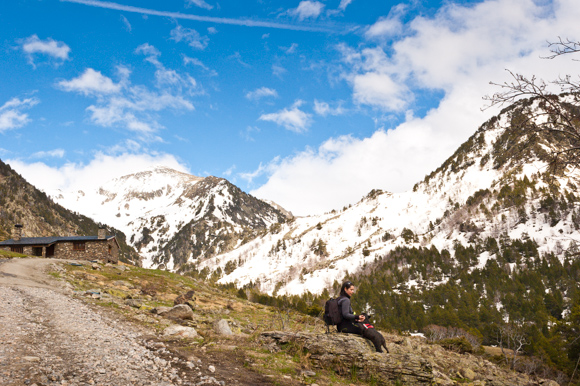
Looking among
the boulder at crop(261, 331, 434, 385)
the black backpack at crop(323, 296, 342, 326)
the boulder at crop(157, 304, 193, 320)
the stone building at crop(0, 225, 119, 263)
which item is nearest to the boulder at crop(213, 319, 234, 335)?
the boulder at crop(157, 304, 193, 320)

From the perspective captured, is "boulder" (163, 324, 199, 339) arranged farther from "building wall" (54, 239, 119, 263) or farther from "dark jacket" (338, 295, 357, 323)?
"building wall" (54, 239, 119, 263)

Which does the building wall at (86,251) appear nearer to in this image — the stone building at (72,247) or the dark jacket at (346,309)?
the stone building at (72,247)

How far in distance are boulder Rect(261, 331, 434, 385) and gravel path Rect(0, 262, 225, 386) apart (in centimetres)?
419

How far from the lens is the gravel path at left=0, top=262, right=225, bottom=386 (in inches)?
307

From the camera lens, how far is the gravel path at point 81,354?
7.81 meters

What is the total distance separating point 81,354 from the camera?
9.42 metres

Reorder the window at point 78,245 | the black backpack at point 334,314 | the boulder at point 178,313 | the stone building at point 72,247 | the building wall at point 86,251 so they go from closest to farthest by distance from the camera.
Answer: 1. the black backpack at point 334,314
2. the boulder at point 178,313
3. the building wall at point 86,251
4. the stone building at point 72,247
5. the window at point 78,245

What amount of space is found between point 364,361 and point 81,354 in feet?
27.6

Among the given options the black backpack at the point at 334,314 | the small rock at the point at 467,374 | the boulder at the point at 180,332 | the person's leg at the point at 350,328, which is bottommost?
the small rock at the point at 467,374

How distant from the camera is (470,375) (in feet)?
56.0

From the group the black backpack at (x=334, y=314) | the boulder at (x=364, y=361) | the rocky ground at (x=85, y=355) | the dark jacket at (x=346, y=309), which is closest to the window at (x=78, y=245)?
the rocky ground at (x=85, y=355)

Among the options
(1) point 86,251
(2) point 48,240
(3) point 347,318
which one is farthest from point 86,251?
(3) point 347,318

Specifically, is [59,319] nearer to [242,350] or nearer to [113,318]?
[113,318]

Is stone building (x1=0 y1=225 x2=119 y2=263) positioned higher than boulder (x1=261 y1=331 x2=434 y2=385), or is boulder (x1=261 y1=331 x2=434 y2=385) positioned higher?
stone building (x1=0 y1=225 x2=119 y2=263)
